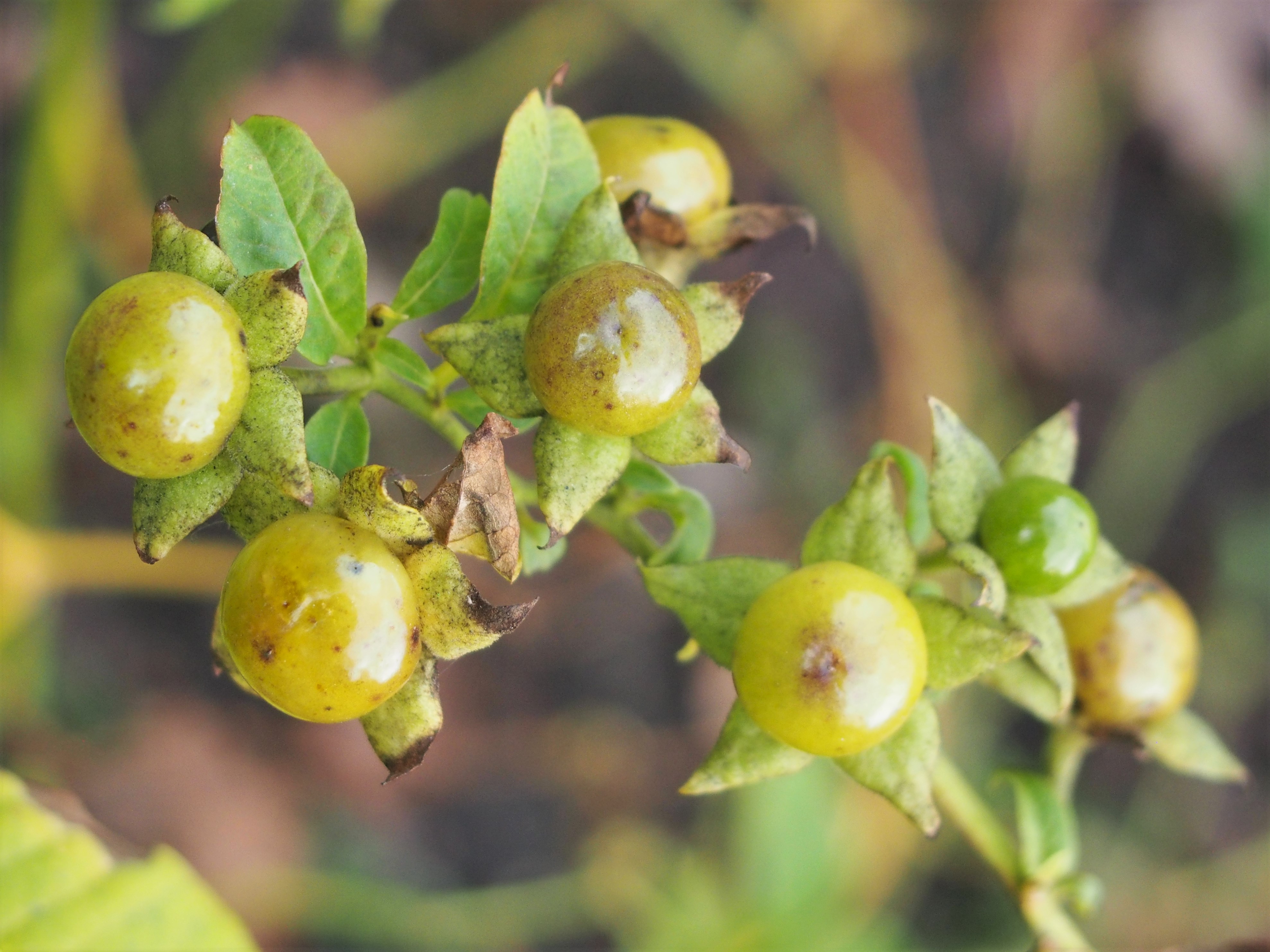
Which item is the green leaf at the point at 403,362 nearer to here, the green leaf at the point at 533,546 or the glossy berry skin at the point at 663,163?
the green leaf at the point at 533,546

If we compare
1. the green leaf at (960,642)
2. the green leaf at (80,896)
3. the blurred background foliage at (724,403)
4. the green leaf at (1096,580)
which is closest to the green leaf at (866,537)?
the green leaf at (960,642)

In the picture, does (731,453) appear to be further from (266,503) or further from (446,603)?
(266,503)

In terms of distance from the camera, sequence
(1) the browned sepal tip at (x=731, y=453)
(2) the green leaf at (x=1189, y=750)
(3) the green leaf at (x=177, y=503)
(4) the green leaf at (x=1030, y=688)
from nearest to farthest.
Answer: (3) the green leaf at (x=177, y=503) → (1) the browned sepal tip at (x=731, y=453) → (4) the green leaf at (x=1030, y=688) → (2) the green leaf at (x=1189, y=750)

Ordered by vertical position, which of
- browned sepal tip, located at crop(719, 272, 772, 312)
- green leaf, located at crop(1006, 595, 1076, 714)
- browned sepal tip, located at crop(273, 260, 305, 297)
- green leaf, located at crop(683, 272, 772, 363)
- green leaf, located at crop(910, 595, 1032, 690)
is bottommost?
green leaf, located at crop(1006, 595, 1076, 714)

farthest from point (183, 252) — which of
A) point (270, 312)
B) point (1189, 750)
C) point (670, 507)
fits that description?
point (1189, 750)

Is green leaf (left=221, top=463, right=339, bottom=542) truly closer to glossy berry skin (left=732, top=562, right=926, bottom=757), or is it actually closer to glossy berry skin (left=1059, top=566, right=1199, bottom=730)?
glossy berry skin (left=732, top=562, right=926, bottom=757)

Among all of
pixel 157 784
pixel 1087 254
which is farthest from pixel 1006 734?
pixel 157 784

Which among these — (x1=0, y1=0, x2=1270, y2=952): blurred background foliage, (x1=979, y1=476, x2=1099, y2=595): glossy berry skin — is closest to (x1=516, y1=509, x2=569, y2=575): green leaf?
(x1=979, y1=476, x2=1099, y2=595): glossy berry skin
